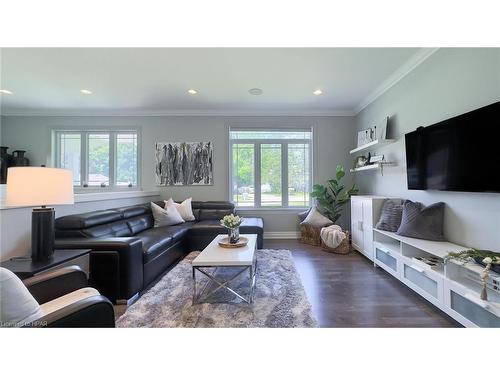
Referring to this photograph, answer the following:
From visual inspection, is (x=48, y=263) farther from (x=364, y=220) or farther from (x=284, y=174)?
(x=284, y=174)

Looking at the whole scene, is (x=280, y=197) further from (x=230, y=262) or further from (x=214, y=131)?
(x=230, y=262)

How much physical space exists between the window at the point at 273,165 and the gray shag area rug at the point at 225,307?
2.29 metres

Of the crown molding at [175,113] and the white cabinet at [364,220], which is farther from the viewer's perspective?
the crown molding at [175,113]

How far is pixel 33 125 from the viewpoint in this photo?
177 inches

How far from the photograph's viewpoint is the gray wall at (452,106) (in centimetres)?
171

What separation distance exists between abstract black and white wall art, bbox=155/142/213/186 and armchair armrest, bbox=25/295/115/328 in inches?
142

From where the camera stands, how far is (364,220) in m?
3.17

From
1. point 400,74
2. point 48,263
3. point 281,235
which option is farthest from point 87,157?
point 400,74

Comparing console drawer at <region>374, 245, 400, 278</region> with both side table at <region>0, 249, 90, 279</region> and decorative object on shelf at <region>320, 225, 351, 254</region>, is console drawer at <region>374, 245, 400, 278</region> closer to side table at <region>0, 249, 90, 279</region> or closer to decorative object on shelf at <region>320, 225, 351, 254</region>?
decorative object on shelf at <region>320, 225, 351, 254</region>

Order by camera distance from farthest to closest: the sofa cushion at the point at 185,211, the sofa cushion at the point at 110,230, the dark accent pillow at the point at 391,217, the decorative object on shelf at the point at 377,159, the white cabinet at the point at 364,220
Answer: the sofa cushion at the point at 185,211
the decorative object on shelf at the point at 377,159
the white cabinet at the point at 364,220
the dark accent pillow at the point at 391,217
the sofa cushion at the point at 110,230

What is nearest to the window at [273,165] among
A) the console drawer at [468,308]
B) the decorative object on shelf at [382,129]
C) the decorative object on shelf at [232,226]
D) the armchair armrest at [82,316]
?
the decorative object on shelf at [382,129]

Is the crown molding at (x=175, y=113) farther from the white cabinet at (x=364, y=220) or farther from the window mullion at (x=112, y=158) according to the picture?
the white cabinet at (x=364, y=220)
